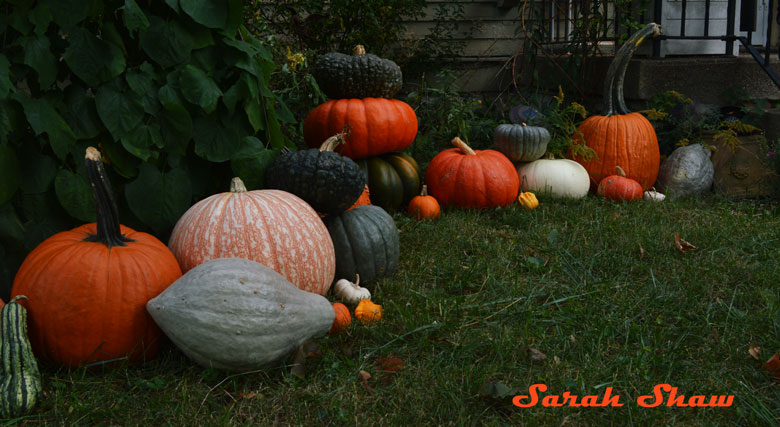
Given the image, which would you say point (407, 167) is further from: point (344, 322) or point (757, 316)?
point (757, 316)

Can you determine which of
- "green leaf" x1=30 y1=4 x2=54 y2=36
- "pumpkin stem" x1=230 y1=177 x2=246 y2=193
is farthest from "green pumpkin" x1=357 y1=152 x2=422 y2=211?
"green leaf" x1=30 y1=4 x2=54 y2=36

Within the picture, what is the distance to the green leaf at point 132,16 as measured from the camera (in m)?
2.21

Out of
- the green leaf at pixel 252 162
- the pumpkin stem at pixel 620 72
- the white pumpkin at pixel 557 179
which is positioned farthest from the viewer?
the pumpkin stem at pixel 620 72

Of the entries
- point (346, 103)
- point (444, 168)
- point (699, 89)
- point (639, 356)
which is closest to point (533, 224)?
point (444, 168)

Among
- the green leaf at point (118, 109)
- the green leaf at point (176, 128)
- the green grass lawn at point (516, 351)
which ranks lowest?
the green grass lawn at point (516, 351)

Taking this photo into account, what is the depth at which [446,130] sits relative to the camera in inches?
194

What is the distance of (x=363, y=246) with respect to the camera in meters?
2.71

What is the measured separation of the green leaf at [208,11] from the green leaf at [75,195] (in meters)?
0.74

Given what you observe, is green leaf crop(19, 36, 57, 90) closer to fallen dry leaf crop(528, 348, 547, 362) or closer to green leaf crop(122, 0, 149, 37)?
green leaf crop(122, 0, 149, 37)

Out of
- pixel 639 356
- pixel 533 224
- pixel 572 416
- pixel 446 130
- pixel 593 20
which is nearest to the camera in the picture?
pixel 572 416

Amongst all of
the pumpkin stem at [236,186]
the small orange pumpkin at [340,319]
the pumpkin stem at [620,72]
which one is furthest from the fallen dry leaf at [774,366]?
the pumpkin stem at [620,72]

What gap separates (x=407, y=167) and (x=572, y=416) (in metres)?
2.51

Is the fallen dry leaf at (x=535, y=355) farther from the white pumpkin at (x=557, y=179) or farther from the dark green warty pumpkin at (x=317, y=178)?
the white pumpkin at (x=557, y=179)

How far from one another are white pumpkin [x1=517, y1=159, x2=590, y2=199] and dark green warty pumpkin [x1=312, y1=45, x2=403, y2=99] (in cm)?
117
